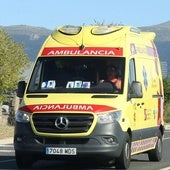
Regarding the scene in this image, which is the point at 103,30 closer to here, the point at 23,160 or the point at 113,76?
the point at 113,76

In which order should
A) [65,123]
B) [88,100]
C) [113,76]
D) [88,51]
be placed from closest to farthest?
1. [65,123]
2. [88,100]
3. [113,76]
4. [88,51]

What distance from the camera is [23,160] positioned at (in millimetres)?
14734

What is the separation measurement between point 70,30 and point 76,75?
109 centimetres

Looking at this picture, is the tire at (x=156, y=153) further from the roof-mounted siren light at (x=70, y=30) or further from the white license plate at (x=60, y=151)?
the white license plate at (x=60, y=151)

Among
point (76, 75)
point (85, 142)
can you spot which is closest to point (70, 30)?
point (76, 75)

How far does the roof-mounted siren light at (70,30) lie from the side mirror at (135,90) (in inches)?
69.0

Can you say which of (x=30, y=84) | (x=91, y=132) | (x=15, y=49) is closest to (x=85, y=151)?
(x=91, y=132)

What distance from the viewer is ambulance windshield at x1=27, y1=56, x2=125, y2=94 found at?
579 inches

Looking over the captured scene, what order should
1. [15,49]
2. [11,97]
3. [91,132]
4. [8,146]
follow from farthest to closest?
[11,97] → [15,49] → [8,146] → [91,132]

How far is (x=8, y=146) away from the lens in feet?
79.2

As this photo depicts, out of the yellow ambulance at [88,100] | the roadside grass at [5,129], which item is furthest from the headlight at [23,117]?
the roadside grass at [5,129]

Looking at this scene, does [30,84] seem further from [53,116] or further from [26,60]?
[26,60]

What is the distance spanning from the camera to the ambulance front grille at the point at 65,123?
13812 millimetres

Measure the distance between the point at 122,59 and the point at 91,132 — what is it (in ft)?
6.66
